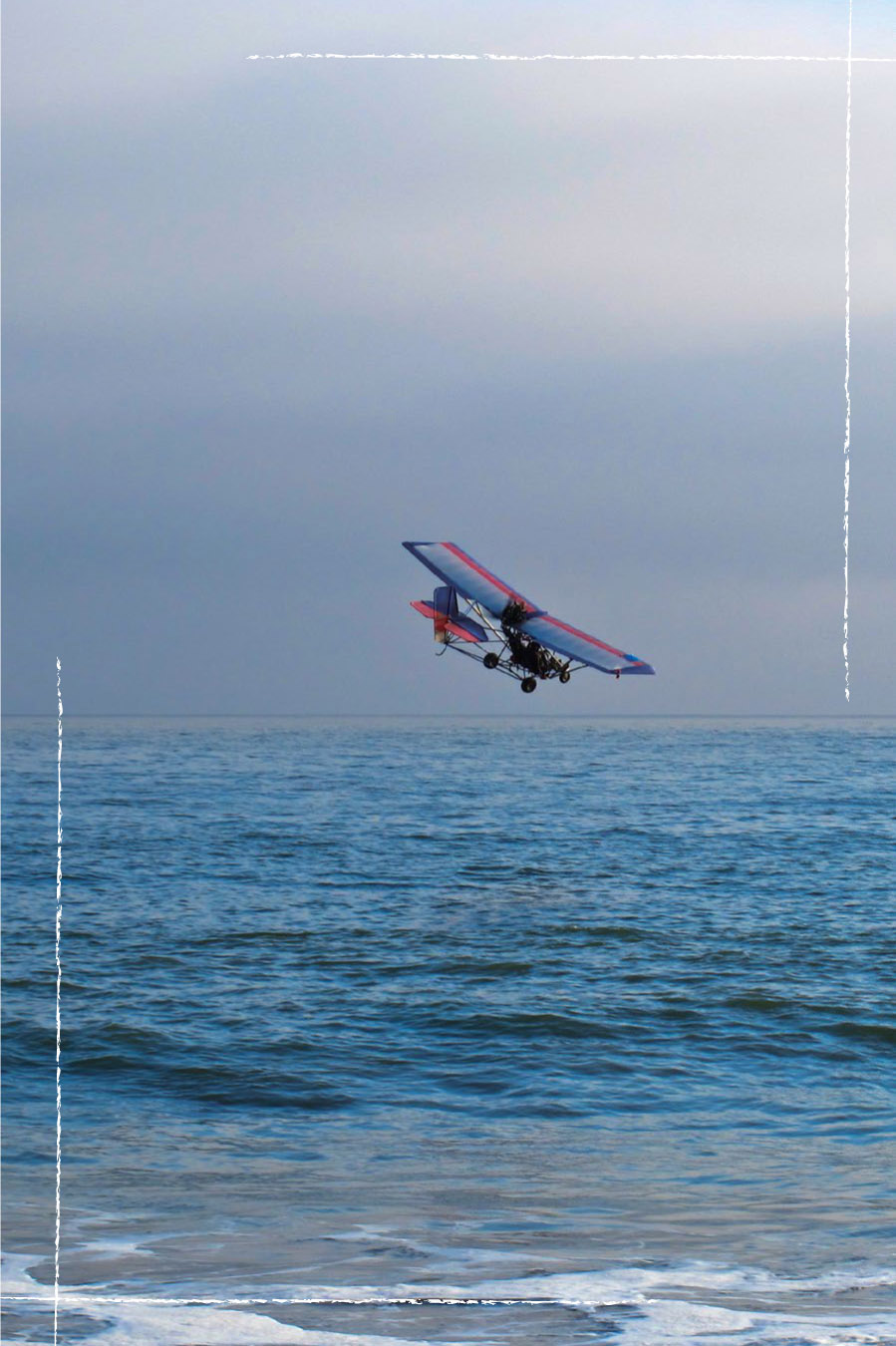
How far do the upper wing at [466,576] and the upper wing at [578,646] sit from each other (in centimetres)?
44

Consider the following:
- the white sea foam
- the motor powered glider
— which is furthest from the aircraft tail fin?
the white sea foam

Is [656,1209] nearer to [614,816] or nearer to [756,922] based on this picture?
[756,922]

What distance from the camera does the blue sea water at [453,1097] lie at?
13227 mm

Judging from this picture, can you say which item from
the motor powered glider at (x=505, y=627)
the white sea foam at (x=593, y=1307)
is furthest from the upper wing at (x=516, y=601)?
the white sea foam at (x=593, y=1307)

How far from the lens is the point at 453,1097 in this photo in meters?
22.2

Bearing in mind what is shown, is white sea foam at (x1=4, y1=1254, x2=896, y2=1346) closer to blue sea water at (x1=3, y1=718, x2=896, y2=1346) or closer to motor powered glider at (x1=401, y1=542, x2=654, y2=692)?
blue sea water at (x1=3, y1=718, x2=896, y2=1346)

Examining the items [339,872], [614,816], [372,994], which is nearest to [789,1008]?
[372,994]

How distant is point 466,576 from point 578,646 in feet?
12.3

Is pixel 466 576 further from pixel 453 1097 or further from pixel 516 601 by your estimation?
pixel 453 1097

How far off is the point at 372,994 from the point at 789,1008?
9291mm

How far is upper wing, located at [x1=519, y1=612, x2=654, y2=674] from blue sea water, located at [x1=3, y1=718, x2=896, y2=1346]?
7.44 m

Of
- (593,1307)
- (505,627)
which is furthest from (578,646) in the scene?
(593,1307)

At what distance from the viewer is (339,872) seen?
169 feet

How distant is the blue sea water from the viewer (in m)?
13.2
